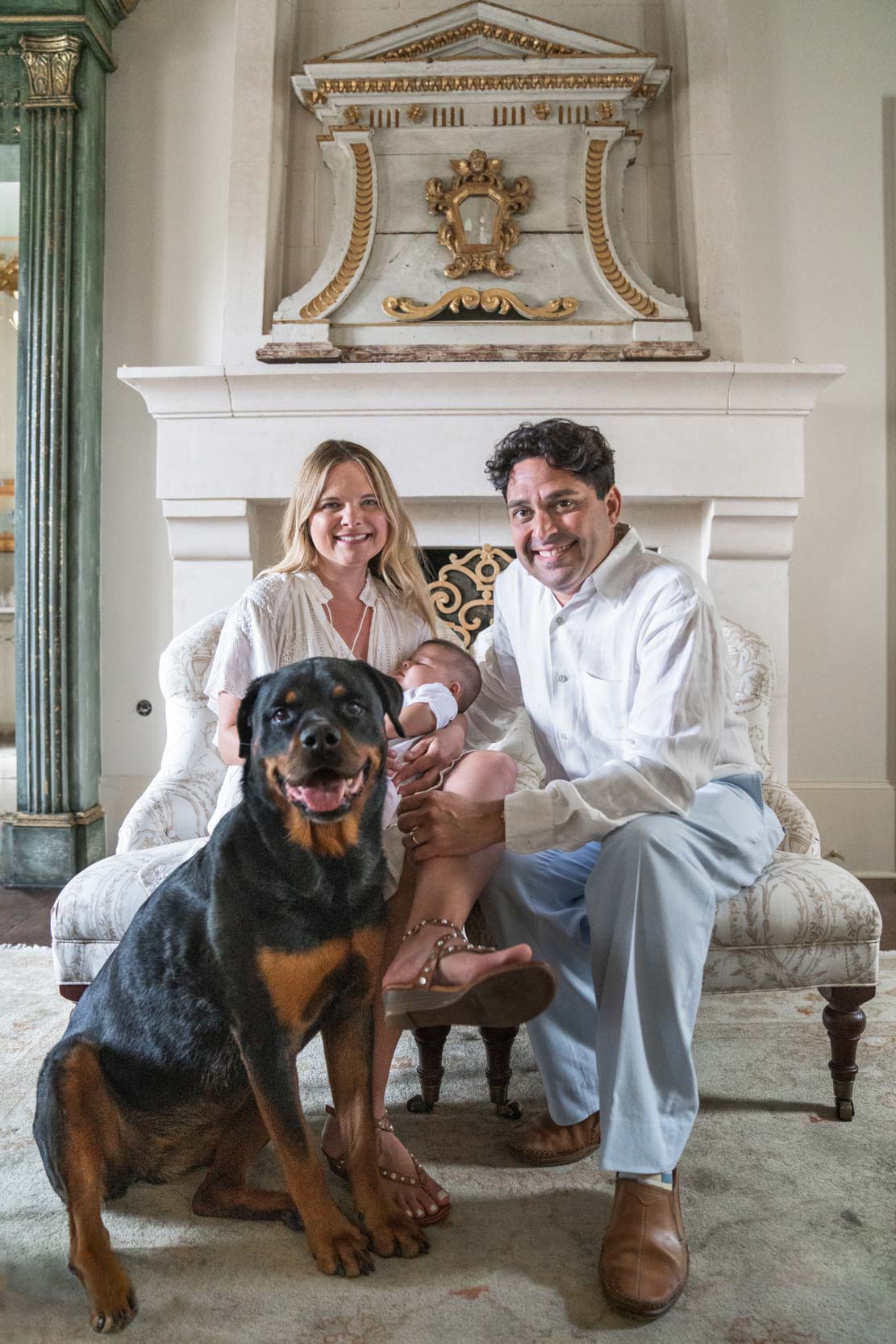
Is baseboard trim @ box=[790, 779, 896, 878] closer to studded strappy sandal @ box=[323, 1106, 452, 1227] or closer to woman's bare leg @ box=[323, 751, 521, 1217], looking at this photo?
woman's bare leg @ box=[323, 751, 521, 1217]

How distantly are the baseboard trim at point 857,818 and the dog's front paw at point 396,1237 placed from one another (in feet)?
8.44

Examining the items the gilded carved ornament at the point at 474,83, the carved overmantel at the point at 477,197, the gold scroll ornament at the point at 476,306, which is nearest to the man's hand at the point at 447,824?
the carved overmantel at the point at 477,197

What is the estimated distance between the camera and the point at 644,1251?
4.10 ft

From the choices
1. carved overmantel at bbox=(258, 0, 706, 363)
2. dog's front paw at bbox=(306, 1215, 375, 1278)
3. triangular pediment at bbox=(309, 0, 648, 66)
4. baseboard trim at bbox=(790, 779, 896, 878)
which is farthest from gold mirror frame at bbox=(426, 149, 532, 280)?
dog's front paw at bbox=(306, 1215, 375, 1278)

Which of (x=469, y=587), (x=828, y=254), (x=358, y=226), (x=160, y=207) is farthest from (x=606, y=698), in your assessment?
(x=160, y=207)

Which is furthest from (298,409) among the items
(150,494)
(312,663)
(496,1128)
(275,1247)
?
(275,1247)

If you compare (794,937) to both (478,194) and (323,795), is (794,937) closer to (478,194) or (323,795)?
(323,795)

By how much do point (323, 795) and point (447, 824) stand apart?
273 millimetres

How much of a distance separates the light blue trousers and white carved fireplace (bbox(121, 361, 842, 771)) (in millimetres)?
1564

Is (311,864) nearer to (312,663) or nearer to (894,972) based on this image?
(312,663)

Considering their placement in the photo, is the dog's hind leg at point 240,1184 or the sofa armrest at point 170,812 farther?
the sofa armrest at point 170,812

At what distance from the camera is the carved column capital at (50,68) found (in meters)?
3.36

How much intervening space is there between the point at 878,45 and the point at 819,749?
253 centimetres

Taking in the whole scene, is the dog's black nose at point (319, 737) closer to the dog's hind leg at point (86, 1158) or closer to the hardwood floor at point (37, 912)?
the dog's hind leg at point (86, 1158)
